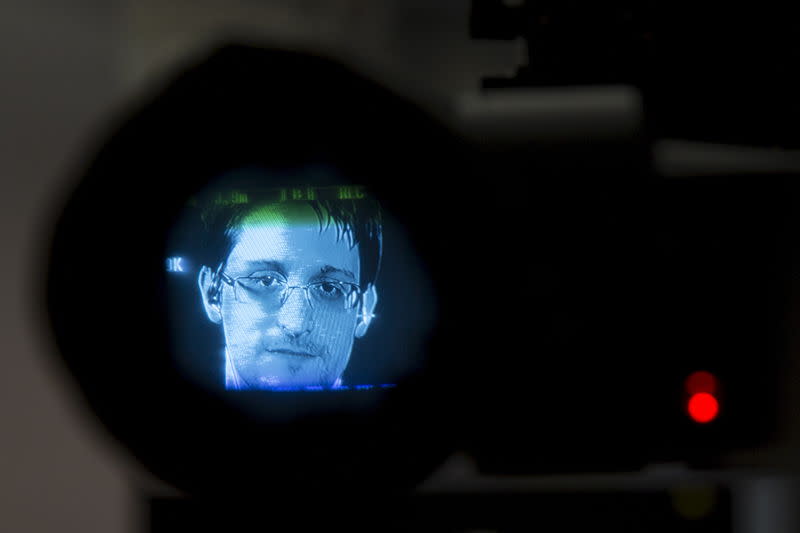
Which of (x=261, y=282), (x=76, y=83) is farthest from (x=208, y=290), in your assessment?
(x=76, y=83)

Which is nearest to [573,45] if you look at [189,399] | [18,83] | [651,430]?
[651,430]

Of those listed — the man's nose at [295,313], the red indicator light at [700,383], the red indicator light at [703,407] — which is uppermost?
the man's nose at [295,313]

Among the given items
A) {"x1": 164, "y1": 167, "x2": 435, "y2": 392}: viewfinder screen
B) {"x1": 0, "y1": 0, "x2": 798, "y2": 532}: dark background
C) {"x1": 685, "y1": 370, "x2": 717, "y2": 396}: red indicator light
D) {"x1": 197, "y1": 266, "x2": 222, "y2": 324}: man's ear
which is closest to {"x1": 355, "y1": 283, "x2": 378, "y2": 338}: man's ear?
{"x1": 164, "y1": 167, "x2": 435, "y2": 392}: viewfinder screen

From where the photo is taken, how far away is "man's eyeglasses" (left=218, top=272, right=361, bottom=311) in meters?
0.56

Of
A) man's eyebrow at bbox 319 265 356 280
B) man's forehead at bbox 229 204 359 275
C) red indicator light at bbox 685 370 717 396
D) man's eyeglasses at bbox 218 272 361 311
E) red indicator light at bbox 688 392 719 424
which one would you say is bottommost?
red indicator light at bbox 688 392 719 424

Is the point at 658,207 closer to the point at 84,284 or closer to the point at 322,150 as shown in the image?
the point at 322,150

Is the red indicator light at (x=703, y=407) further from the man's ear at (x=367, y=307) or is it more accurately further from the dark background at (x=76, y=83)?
the dark background at (x=76, y=83)

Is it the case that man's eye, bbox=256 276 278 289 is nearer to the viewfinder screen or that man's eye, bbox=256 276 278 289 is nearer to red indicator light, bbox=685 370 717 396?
the viewfinder screen

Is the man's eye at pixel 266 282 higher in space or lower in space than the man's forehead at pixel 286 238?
lower

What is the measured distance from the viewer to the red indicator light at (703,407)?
51 centimetres

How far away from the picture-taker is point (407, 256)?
0.55m

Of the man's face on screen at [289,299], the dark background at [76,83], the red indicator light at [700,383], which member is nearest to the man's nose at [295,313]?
the man's face on screen at [289,299]

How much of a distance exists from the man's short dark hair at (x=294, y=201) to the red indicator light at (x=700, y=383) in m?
0.25

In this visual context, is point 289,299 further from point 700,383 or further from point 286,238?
point 700,383
